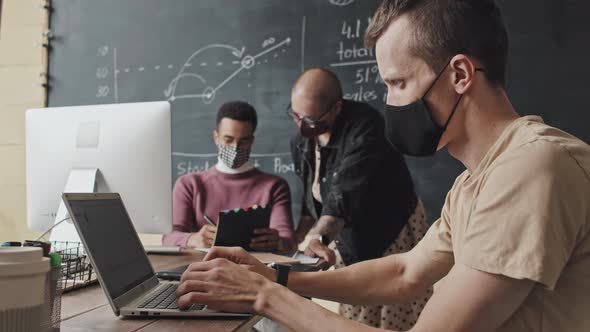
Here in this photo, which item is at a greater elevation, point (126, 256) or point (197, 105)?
point (197, 105)

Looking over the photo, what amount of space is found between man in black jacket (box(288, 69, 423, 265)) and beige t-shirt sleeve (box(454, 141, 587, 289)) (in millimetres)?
1189

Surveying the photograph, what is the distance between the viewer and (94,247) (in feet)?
3.35

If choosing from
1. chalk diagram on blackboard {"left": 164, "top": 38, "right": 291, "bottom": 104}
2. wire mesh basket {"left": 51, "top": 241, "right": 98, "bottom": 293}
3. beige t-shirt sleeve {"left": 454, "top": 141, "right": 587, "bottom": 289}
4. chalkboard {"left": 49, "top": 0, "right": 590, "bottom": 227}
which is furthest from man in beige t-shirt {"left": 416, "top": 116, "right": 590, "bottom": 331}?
chalk diagram on blackboard {"left": 164, "top": 38, "right": 291, "bottom": 104}

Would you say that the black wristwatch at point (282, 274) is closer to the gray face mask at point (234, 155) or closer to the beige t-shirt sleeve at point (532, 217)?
the beige t-shirt sleeve at point (532, 217)

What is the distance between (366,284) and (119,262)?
0.56 metres

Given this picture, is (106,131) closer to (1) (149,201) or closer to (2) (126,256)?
(1) (149,201)

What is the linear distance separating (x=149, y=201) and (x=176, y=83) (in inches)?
68.8

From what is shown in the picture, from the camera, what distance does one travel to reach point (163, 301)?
3.49 feet

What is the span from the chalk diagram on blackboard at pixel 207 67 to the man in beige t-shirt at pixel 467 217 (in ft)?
6.33

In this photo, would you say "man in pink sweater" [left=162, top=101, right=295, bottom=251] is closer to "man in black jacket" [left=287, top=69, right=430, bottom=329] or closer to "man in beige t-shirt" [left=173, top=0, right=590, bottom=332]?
"man in black jacket" [left=287, top=69, right=430, bottom=329]

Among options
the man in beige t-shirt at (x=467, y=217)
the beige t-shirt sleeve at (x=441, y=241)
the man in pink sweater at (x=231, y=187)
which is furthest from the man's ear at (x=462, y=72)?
the man in pink sweater at (x=231, y=187)

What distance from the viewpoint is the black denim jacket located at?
2.09 m

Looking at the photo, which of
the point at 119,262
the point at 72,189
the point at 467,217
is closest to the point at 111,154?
the point at 72,189

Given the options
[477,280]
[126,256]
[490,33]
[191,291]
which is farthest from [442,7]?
[126,256]
